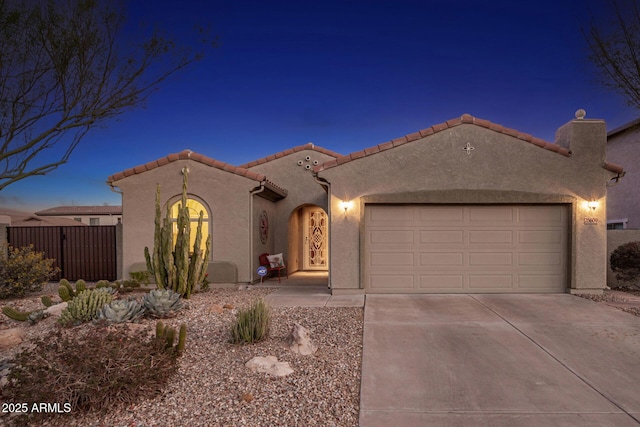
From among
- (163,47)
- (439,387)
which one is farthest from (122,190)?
(439,387)

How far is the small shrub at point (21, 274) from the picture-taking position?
9.27 metres

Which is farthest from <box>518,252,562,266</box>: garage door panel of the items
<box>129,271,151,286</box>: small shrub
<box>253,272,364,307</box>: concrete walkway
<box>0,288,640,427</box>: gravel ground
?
<box>129,271,151,286</box>: small shrub

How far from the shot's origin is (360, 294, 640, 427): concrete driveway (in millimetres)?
3721

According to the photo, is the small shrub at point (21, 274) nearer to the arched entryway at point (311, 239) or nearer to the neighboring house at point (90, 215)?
the arched entryway at point (311, 239)

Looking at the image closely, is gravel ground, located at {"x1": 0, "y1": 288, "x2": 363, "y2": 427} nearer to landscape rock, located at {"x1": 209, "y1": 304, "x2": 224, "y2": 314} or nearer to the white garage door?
landscape rock, located at {"x1": 209, "y1": 304, "x2": 224, "y2": 314}

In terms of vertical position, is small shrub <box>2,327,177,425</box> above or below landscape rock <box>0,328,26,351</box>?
above

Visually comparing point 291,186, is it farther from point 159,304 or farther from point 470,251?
point 159,304

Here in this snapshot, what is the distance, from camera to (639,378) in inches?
177

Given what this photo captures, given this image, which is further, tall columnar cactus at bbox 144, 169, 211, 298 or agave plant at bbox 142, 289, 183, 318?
tall columnar cactus at bbox 144, 169, 211, 298

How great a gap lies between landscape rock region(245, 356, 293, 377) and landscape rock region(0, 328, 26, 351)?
12.8ft

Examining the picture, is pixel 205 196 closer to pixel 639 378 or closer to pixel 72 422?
pixel 72 422

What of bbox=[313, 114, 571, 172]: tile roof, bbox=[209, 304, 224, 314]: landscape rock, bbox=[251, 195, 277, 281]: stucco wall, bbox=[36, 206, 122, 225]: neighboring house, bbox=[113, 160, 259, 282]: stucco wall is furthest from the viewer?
bbox=[36, 206, 122, 225]: neighboring house

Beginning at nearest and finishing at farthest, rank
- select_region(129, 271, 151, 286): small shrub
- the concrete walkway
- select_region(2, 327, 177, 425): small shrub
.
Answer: select_region(2, 327, 177, 425): small shrub → the concrete walkway → select_region(129, 271, 151, 286): small shrub

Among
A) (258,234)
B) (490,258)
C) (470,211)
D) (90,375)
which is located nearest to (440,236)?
(470,211)
